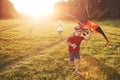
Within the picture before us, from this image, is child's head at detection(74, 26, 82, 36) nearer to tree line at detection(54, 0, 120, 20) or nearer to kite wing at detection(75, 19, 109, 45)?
kite wing at detection(75, 19, 109, 45)

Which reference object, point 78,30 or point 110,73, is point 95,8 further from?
point 78,30

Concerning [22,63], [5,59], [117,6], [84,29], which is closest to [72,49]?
[84,29]

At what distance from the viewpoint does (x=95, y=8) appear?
71188 millimetres

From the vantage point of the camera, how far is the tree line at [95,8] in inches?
2584

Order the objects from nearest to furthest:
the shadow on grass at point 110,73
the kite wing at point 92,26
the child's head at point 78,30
A: the kite wing at point 92,26, the shadow on grass at point 110,73, the child's head at point 78,30

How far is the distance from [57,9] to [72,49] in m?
76.7

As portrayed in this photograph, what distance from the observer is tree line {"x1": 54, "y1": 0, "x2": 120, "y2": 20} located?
6562 centimetres

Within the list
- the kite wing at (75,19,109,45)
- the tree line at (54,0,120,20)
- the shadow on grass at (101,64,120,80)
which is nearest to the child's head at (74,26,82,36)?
the kite wing at (75,19,109,45)

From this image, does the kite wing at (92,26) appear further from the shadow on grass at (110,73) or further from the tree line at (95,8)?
the tree line at (95,8)

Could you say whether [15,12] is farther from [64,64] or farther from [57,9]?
[64,64]

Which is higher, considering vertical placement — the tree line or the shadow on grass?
the tree line

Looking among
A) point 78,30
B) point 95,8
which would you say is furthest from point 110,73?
point 95,8

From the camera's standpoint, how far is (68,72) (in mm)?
12492

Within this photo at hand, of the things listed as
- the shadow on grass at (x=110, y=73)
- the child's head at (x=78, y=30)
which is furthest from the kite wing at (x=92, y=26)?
the shadow on grass at (x=110, y=73)
